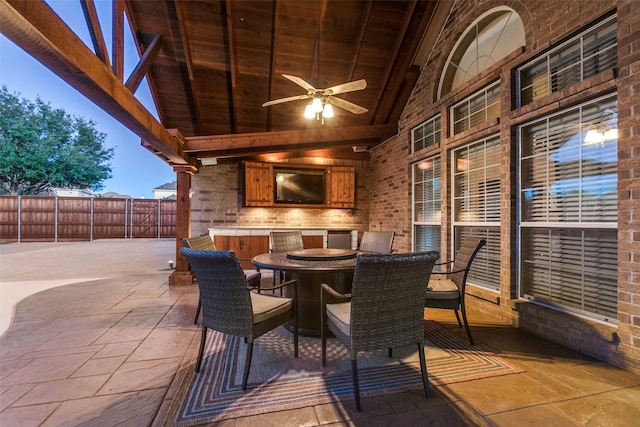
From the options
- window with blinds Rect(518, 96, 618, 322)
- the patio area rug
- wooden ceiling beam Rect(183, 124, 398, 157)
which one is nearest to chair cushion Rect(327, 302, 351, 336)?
the patio area rug

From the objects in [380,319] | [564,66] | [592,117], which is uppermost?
[564,66]

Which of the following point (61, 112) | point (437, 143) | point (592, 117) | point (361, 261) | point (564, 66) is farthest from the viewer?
point (61, 112)

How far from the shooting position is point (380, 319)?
1.72 metres

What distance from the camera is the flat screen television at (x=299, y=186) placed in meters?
6.34

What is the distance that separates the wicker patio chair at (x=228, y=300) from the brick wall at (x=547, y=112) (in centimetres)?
256

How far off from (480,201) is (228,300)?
3.26 meters

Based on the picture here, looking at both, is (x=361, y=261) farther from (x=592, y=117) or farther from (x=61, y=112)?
(x=61, y=112)

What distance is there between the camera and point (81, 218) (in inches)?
459

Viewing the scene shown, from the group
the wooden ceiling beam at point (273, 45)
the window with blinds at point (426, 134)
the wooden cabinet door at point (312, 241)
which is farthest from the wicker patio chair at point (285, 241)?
the wooden ceiling beam at point (273, 45)

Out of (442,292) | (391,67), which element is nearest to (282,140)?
(391,67)

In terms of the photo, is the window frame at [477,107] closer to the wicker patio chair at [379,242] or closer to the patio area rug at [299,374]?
the wicker patio chair at [379,242]

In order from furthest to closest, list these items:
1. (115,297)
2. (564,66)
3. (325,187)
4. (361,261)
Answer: (325,187), (115,297), (564,66), (361,261)

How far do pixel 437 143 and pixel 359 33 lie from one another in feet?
6.79

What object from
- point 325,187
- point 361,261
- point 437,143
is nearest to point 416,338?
point 361,261
